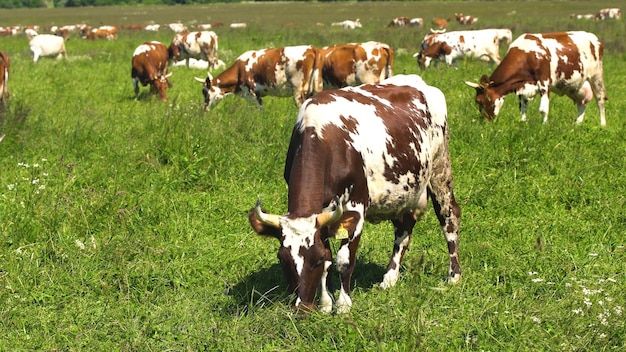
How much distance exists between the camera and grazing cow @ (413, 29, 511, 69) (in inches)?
897

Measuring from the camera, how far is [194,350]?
449 cm

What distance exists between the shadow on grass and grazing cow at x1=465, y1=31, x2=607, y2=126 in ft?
20.6

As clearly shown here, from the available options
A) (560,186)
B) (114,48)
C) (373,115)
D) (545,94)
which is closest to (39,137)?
(373,115)

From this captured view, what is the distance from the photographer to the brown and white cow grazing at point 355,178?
4.43 metres

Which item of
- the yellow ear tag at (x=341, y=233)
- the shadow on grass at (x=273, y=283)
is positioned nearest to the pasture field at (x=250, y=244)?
the shadow on grass at (x=273, y=283)

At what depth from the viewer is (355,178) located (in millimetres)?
4879

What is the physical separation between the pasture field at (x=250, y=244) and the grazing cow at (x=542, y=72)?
470mm

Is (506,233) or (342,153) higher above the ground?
(342,153)

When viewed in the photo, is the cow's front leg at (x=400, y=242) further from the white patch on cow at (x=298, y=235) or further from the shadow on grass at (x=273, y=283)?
the white patch on cow at (x=298, y=235)

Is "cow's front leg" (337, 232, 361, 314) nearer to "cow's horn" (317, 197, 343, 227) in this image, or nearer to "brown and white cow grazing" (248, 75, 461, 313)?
"brown and white cow grazing" (248, 75, 461, 313)

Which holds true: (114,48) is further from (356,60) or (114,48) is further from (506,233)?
(506,233)

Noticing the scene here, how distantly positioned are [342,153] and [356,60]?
33.2 feet

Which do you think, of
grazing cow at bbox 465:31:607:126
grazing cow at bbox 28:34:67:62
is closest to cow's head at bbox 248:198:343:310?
grazing cow at bbox 465:31:607:126

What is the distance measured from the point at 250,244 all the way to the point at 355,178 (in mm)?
2081
